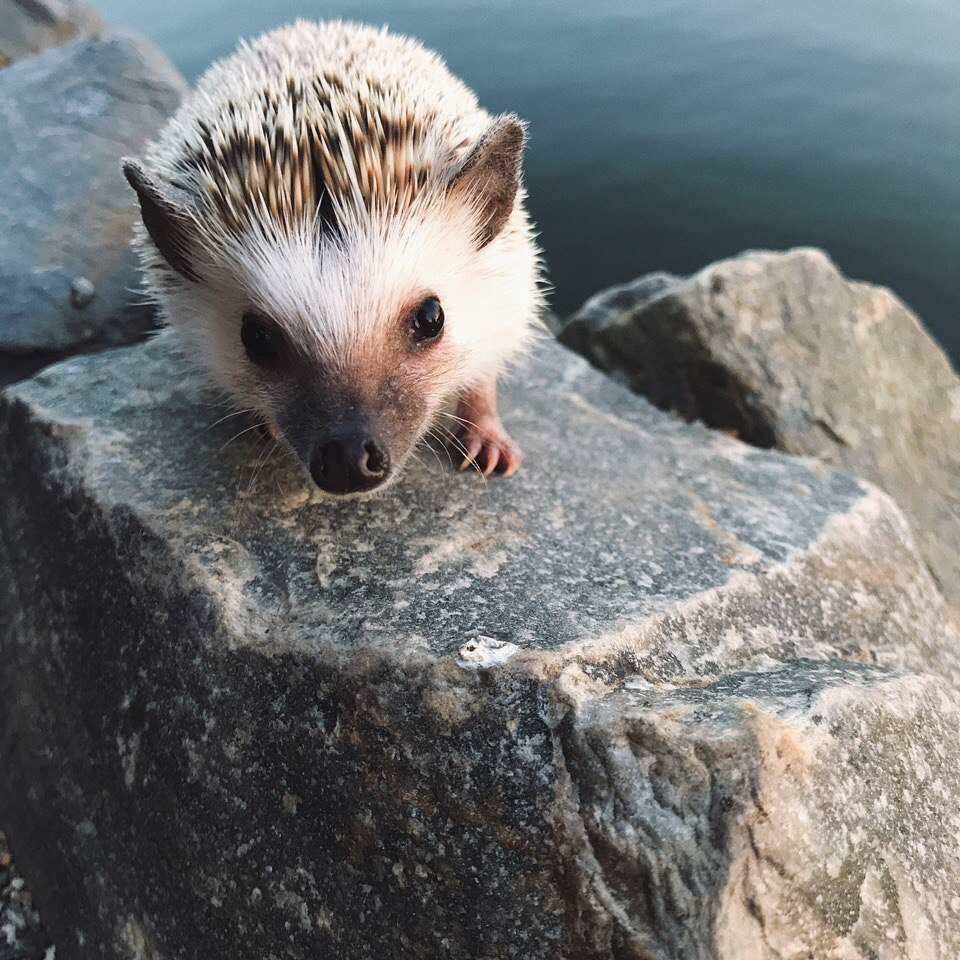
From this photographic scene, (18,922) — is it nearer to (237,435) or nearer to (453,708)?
(237,435)

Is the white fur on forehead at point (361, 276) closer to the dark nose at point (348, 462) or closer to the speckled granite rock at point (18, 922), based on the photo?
the dark nose at point (348, 462)

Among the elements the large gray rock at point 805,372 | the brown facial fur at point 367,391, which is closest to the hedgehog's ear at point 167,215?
the brown facial fur at point 367,391

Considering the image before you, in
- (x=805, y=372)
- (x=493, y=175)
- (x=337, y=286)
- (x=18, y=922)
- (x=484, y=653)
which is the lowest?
(x=18, y=922)

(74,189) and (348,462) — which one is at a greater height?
(348,462)

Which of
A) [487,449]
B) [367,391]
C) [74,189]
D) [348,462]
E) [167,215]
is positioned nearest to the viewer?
[348,462]

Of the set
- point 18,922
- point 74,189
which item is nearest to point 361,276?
point 18,922

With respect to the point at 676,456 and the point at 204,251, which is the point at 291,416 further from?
the point at 676,456

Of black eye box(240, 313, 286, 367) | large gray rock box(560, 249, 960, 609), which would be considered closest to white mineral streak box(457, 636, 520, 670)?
black eye box(240, 313, 286, 367)
